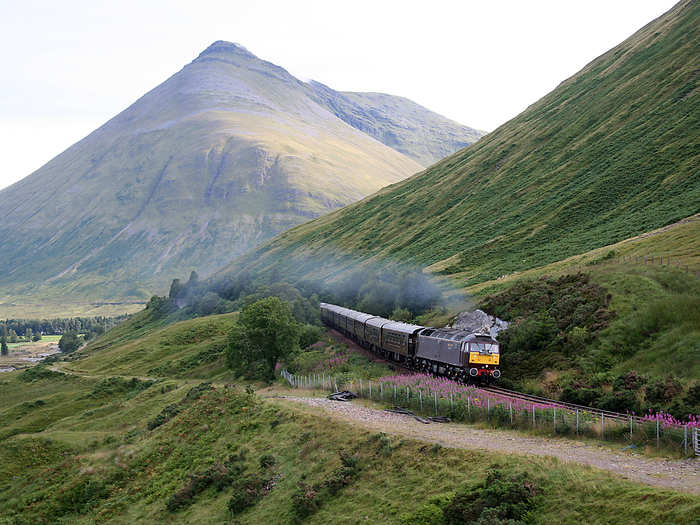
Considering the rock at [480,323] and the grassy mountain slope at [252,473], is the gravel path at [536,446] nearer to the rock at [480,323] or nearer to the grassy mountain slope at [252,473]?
the grassy mountain slope at [252,473]

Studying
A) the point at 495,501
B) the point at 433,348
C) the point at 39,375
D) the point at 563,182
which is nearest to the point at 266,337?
the point at 433,348

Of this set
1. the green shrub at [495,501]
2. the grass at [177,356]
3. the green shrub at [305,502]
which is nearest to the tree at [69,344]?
the grass at [177,356]

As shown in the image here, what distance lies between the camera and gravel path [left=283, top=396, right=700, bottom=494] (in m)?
18.9

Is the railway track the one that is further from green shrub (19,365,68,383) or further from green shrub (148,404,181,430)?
green shrub (19,365,68,383)

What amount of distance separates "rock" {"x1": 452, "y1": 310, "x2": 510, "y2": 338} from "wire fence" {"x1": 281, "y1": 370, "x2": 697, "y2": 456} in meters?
11.9

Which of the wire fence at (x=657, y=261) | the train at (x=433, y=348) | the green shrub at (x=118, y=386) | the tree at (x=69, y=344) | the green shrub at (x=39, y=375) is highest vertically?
the wire fence at (x=657, y=261)

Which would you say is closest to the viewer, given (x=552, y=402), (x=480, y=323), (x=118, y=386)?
(x=552, y=402)

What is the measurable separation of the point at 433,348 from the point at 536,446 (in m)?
23.4

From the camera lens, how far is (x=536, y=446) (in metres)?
24.2

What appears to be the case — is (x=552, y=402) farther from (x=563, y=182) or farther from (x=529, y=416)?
(x=563, y=182)

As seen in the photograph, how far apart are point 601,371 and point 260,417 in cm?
2223

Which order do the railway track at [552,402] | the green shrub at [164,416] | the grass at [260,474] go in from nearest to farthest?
the grass at [260,474] < the railway track at [552,402] < the green shrub at [164,416]

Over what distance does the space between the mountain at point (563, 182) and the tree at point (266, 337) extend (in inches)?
1310

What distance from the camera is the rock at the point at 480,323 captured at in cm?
5042
